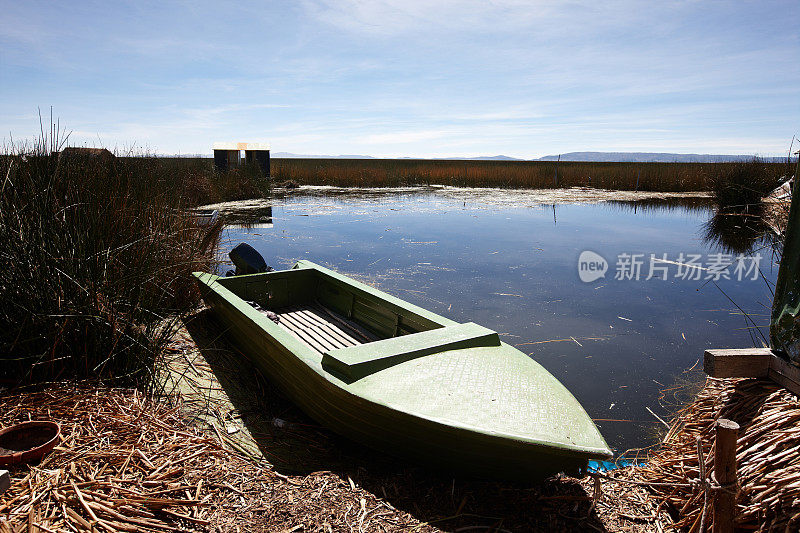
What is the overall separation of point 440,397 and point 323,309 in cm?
269

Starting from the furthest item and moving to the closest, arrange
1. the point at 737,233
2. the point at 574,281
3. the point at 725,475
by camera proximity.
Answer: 1. the point at 737,233
2. the point at 574,281
3. the point at 725,475

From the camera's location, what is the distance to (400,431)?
2.38 m

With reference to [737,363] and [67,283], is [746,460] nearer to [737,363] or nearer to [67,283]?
[737,363]

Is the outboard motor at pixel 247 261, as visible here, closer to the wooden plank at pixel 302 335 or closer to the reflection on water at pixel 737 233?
the wooden plank at pixel 302 335

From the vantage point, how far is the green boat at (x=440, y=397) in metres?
2.16

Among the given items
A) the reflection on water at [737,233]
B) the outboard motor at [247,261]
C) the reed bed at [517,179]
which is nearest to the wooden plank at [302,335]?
the outboard motor at [247,261]

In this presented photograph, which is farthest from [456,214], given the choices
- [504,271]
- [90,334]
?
[90,334]

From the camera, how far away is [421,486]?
8.09 feet

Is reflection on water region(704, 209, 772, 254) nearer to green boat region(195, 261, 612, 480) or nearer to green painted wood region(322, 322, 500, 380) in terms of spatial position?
green painted wood region(322, 322, 500, 380)

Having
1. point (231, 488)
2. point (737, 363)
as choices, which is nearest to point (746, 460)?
point (737, 363)

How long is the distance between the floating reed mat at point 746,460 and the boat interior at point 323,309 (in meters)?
1.56

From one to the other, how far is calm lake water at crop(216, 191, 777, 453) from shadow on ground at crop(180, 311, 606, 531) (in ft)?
3.52

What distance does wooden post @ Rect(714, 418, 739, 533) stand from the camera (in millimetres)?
1628

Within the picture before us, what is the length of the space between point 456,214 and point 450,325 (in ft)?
37.0
